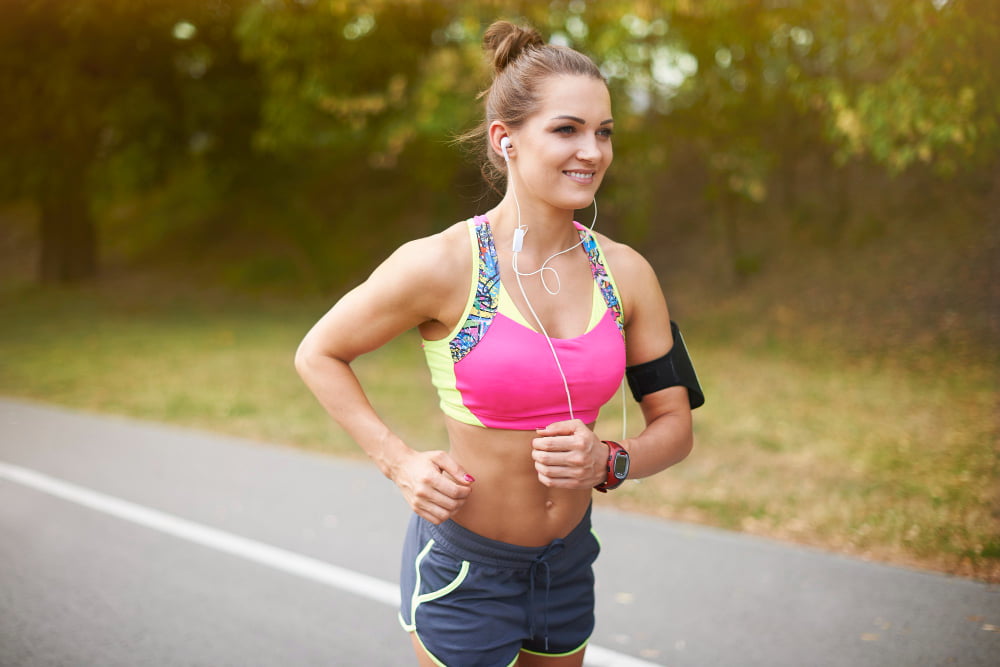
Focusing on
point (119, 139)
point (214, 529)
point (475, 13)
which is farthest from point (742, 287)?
point (119, 139)

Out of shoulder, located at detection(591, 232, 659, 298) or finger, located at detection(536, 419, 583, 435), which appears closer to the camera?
finger, located at detection(536, 419, 583, 435)

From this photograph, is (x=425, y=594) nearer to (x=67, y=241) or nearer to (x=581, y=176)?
(x=581, y=176)

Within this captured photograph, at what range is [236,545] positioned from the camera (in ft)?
18.1

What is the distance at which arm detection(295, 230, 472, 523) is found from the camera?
81.2 inches

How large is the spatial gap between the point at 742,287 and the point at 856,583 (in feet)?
35.2

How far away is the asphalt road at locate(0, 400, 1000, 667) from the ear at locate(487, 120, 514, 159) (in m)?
2.75

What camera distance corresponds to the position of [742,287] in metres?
15.1

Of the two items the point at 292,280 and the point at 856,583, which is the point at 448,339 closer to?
the point at 856,583

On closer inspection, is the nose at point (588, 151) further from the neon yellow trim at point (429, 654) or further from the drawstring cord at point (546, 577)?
the neon yellow trim at point (429, 654)

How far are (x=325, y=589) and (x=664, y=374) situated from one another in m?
3.21

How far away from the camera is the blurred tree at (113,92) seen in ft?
55.4

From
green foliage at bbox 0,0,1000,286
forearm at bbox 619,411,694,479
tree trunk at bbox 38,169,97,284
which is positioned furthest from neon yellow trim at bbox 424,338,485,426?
tree trunk at bbox 38,169,97,284

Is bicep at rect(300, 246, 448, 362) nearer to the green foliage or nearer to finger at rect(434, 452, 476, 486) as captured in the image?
finger at rect(434, 452, 476, 486)

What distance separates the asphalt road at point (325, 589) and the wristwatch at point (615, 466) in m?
2.23
